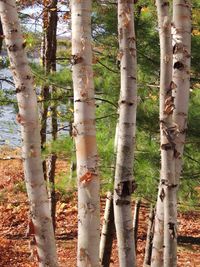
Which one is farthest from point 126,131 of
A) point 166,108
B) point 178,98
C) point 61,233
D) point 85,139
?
point 61,233

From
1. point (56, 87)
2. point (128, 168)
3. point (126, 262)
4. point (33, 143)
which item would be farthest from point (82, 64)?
point (56, 87)

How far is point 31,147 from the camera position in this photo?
8.78ft

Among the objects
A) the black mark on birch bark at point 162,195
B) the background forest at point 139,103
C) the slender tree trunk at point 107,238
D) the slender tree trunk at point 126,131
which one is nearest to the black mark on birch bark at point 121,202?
the slender tree trunk at point 126,131

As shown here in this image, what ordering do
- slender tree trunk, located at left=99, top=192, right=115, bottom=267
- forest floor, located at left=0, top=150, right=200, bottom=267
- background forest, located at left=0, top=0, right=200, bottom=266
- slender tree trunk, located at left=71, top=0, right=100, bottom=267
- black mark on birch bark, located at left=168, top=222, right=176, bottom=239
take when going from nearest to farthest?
1. slender tree trunk, located at left=71, top=0, right=100, bottom=267
2. black mark on birch bark, located at left=168, top=222, right=176, bottom=239
3. background forest, located at left=0, top=0, right=200, bottom=266
4. slender tree trunk, located at left=99, top=192, right=115, bottom=267
5. forest floor, located at left=0, top=150, right=200, bottom=267

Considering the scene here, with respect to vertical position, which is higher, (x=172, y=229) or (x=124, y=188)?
(x=124, y=188)

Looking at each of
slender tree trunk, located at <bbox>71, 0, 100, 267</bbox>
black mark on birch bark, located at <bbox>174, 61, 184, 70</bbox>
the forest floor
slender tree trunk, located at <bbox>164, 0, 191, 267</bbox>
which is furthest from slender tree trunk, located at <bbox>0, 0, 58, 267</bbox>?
the forest floor

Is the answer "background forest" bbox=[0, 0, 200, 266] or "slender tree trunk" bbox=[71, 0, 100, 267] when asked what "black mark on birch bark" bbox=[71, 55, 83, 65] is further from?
"background forest" bbox=[0, 0, 200, 266]

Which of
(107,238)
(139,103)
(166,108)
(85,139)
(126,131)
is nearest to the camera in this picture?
(85,139)

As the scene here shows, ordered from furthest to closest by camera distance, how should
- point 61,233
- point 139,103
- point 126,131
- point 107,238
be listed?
point 61,233 → point 107,238 → point 139,103 → point 126,131

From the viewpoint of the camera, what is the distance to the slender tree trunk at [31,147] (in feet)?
8.77

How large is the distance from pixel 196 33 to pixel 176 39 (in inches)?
174

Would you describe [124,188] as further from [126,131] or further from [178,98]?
[178,98]

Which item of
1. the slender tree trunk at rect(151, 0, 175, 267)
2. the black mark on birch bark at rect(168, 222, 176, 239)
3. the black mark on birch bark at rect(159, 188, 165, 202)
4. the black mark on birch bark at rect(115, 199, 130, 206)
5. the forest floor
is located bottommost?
the forest floor

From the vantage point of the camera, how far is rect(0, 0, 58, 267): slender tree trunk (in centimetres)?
267
